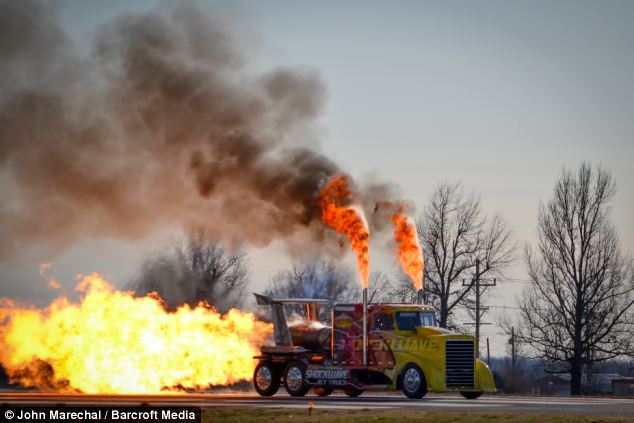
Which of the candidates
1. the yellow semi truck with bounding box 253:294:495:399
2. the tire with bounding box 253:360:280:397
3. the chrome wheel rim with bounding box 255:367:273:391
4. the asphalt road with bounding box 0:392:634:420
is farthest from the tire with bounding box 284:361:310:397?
the asphalt road with bounding box 0:392:634:420

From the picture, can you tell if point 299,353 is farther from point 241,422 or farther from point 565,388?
point 565,388

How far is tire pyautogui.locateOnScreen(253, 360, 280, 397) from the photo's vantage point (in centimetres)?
4441

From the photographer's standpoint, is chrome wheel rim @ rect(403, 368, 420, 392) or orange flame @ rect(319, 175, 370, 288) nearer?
chrome wheel rim @ rect(403, 368, 420, 392)

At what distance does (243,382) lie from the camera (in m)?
64.9

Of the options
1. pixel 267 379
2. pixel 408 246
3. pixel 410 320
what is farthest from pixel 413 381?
pixel 408 246

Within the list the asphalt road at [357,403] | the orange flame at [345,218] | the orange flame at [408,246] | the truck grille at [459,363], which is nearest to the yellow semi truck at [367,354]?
the truck grille at [459,363]

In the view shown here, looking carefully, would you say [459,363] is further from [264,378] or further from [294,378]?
[264,378]

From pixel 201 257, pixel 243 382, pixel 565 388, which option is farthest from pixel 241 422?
pixel 565 388

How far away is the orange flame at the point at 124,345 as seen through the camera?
44.3 m

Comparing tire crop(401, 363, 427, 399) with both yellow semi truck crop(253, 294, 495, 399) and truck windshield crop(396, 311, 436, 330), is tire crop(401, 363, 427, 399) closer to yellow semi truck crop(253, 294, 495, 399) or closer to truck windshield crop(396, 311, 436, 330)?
yellow semi truck crop(253, 294, 495, 399)

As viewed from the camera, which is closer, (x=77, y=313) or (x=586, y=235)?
(x=77, y=313)

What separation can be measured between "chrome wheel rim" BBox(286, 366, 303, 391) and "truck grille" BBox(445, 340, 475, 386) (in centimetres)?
624

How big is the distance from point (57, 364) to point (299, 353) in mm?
10017

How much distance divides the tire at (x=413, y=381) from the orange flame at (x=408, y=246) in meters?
5.75
